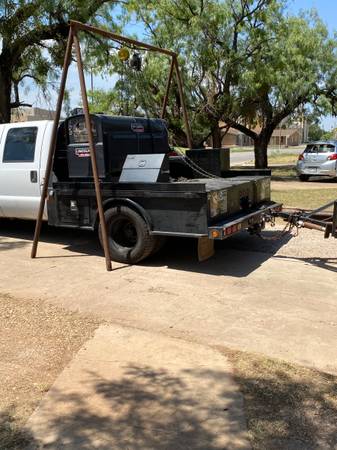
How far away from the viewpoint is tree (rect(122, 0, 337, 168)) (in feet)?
64.0

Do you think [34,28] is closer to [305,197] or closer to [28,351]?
[305,197]

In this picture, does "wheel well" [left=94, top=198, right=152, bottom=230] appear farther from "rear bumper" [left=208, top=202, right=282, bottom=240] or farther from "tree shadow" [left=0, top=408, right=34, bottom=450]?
"tree shadow" [left=0, top=408, right=34, bottom=450]

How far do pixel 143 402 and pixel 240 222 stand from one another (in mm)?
3413

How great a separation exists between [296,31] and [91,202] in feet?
53.2

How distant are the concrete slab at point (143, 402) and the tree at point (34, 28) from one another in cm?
1281

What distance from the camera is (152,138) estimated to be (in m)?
8.23

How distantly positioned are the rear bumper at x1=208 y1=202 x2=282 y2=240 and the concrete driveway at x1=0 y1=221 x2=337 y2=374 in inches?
21.3

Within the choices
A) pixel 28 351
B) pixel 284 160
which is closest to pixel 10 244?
pixel 28 351

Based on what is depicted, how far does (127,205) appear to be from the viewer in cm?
664

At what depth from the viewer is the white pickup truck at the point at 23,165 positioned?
784 cm

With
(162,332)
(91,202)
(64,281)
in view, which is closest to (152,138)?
(91,202)

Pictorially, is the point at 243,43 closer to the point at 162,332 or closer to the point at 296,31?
the point at 296,31

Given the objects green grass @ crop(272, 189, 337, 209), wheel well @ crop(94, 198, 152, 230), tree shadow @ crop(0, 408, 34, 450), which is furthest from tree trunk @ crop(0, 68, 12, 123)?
tree shadow @ crop(0, 408, 34, 450)

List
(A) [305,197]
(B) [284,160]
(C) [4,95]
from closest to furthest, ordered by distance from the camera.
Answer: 1. (A) [305,197]
2. (C) [4,95]
3. (B) [284,160]
